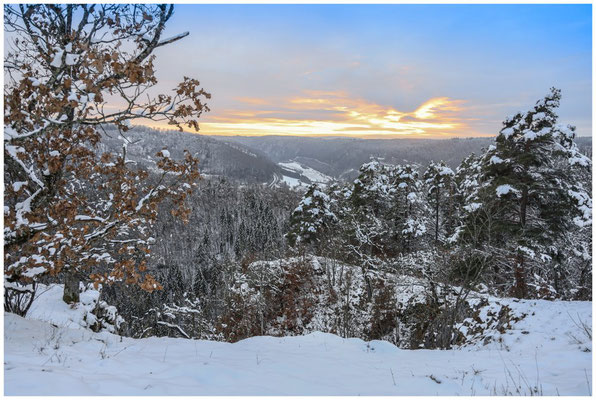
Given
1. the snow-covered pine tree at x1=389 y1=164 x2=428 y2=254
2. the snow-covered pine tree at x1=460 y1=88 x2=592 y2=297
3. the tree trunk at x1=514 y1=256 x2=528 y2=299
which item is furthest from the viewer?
the snow-covered pine tree at x1=389 y1=164 x2=428 y2=254

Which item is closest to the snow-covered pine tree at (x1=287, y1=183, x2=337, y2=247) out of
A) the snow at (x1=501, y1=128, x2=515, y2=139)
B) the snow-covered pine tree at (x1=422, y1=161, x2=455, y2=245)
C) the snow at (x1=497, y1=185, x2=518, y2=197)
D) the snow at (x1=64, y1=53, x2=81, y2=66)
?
the snow-covered pine tree at (x1=422, y1=161, x2=455, y2=245)

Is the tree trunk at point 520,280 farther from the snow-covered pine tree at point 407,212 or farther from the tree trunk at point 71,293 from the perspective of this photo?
the tree trunk at point 71,293

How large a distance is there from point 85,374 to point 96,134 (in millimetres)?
4816

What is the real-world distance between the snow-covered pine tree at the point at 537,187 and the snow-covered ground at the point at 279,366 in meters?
5.80

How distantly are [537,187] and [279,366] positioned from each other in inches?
518

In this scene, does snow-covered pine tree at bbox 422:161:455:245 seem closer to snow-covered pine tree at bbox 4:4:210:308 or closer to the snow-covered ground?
the snow-covered ground

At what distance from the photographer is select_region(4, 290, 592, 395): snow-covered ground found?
14.9 ft

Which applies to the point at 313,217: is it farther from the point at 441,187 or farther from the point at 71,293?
the point at 71,293

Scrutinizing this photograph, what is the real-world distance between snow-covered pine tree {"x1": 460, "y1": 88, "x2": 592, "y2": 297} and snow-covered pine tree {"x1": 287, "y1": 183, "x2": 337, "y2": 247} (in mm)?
15905

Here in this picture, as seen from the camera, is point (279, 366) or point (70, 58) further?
point (279, 366)

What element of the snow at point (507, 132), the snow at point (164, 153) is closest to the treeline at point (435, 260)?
the snow at point (507, 132)

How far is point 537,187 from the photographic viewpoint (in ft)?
43.1

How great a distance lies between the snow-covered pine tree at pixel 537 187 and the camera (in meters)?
12.5

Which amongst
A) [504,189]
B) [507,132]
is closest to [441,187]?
[507,132]
